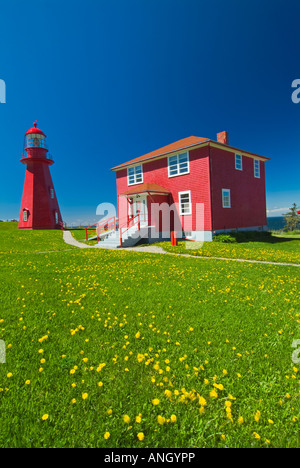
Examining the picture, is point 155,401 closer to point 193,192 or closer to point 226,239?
point 226,239

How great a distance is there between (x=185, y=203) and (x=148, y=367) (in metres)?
17.6

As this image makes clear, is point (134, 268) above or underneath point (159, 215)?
underneath

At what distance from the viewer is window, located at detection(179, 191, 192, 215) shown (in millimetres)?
19609

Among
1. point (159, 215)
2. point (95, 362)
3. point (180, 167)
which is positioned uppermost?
point (180, 167)

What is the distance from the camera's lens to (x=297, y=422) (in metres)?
2.33

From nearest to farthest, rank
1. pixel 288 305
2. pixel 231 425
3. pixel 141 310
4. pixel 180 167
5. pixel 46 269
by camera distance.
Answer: pixel 231 425 < pixel 141 310 < pixel 288 305 < pixel 46 269 < pixel 180 167

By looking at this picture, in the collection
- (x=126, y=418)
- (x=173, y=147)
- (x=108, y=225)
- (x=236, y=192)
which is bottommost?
(x=126, y=418)

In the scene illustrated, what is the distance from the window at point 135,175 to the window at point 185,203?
5086 millimetres

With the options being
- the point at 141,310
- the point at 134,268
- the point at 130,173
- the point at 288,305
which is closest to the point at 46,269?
the point at 134,268

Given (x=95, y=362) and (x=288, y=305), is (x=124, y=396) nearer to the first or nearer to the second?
(x=95, y=362)

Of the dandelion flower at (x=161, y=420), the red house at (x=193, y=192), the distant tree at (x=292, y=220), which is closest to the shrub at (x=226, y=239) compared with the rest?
the red house at (x=193, y=192)

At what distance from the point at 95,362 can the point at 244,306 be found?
11.2 feet

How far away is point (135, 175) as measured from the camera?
23344 mm

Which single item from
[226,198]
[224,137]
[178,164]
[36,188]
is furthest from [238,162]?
[36,188]
